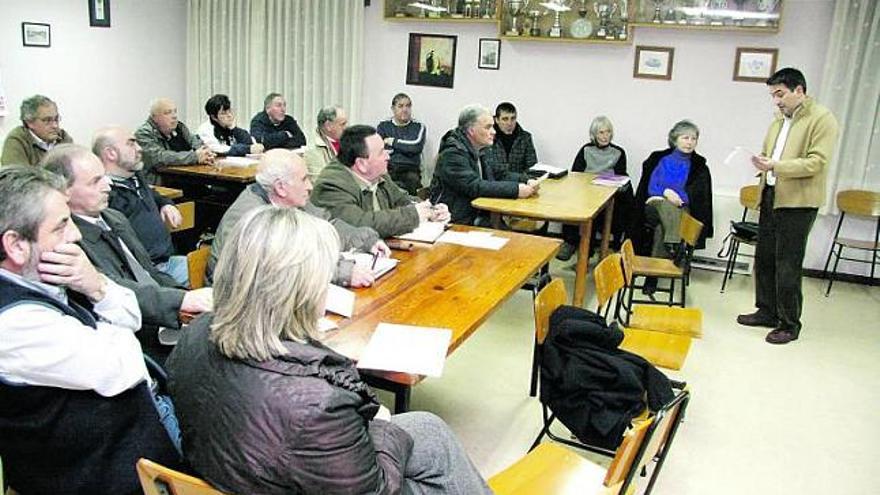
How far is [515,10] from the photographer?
19.9ft

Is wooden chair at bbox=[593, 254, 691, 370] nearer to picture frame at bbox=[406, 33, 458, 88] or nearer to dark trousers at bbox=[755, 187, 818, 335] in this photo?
dark trousers at bbox=[755, 187, 818, 335]

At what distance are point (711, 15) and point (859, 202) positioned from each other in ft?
5.82

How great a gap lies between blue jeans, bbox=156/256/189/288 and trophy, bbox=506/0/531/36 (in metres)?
3.74

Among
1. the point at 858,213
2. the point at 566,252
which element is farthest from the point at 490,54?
the point at 858,213

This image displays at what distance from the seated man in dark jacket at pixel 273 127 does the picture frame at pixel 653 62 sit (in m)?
2.95

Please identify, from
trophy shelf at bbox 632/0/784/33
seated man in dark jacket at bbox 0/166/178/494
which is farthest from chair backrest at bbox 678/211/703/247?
seated man in dark jacket at bbox 0/166/178/494

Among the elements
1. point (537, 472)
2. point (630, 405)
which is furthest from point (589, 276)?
point (537, 472)

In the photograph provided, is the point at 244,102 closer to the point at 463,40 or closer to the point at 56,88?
the point at 56,88

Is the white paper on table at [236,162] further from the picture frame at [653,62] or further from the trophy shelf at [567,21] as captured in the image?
the picture frame at [653,62]

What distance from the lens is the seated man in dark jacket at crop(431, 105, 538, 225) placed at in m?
4.16

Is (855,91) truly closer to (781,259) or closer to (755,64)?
(755,64)

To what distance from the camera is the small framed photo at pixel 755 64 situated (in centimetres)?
545

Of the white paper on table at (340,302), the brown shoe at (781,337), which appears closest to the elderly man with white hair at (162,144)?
the white paper on table at (340,302)

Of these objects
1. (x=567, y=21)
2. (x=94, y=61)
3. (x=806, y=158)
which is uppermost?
(x=567, y=21)
